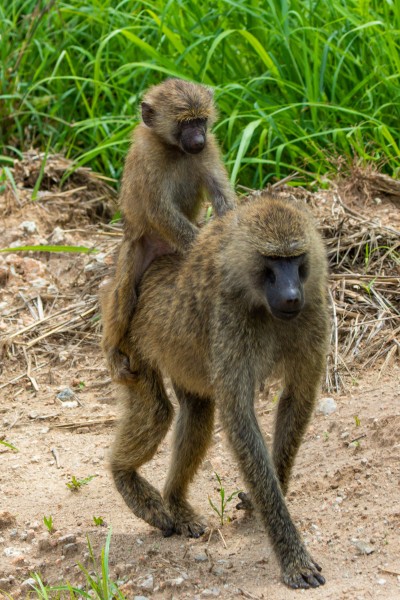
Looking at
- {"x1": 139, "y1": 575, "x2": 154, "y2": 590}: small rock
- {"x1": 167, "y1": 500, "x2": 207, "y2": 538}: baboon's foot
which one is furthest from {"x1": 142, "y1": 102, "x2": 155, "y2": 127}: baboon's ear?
{"x1": 139, "y1": 575, "x2": 154, "y2": 590}: small rock

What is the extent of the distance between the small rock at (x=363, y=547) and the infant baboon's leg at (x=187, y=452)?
721 mm

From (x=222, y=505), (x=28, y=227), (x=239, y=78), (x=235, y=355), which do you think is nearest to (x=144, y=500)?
(x=222, y=505)

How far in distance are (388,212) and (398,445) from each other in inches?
69.8

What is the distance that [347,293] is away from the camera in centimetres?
535

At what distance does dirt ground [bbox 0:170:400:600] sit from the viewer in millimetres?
3775

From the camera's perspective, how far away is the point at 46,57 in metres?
7.18

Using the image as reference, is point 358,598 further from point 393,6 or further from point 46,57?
point 46,57

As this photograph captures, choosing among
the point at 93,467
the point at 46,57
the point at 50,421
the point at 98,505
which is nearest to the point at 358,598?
the point at 98,505

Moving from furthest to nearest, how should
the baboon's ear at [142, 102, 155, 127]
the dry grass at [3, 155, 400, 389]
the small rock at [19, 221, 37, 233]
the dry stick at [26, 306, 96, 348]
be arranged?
the small rock at [19, 221, 37, 233]
the dry stick at [26, 306, 96, 348]
the dry grass at [3, 155, 400, 389]
the baboon's ear at [142, 102, 155, 127]

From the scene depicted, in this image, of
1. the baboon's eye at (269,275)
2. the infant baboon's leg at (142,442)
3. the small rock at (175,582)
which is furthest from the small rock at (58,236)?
the small rock at (175,582)

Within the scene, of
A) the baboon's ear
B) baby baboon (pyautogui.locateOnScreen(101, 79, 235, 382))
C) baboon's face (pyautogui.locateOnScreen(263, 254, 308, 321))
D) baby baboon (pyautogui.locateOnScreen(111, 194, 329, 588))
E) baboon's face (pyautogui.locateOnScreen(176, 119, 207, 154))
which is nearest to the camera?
baboon's face (pyautogui.locateOnScreen(263, 254, 308, 321))

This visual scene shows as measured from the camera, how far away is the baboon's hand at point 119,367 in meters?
4.34

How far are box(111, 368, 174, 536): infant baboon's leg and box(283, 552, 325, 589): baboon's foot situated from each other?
2.58ft

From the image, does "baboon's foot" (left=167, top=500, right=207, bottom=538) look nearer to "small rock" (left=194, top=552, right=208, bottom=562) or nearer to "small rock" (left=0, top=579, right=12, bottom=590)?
"small rock" (left=194, top=552, right=208, bottom=562)
